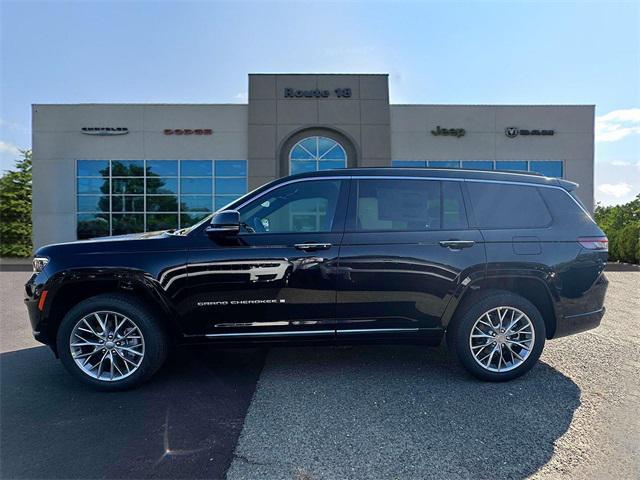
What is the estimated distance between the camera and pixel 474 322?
3.48 m

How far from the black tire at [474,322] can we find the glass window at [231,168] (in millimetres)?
14754

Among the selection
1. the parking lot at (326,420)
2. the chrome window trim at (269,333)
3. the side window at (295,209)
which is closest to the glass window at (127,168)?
the parking lot at (326,420)

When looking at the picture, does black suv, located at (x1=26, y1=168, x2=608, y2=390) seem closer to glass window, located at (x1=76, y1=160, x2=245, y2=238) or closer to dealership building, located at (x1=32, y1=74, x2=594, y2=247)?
dealership building, located at (x1=32, y1=74, x2=594, y2=247)

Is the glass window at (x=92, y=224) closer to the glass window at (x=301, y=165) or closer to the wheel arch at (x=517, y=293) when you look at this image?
the glass window at (x=301, y=165)

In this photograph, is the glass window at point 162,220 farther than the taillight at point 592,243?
Yes

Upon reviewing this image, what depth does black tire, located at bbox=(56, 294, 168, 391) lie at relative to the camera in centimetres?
331

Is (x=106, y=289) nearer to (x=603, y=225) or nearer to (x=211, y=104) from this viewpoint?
(x=211, y=104)

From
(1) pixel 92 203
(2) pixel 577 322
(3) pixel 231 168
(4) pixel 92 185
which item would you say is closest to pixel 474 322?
(2) pixel 577 322

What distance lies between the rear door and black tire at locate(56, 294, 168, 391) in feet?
5.59

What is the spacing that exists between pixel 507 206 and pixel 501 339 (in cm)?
129

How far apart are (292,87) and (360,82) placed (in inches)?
123

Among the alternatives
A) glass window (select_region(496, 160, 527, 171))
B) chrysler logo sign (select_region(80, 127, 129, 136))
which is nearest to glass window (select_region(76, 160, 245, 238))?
chrysler logo sign (select_region(80, 127, 129, 136))

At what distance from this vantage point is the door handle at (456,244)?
343 cm

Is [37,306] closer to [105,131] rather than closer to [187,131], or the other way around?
[187,131]
